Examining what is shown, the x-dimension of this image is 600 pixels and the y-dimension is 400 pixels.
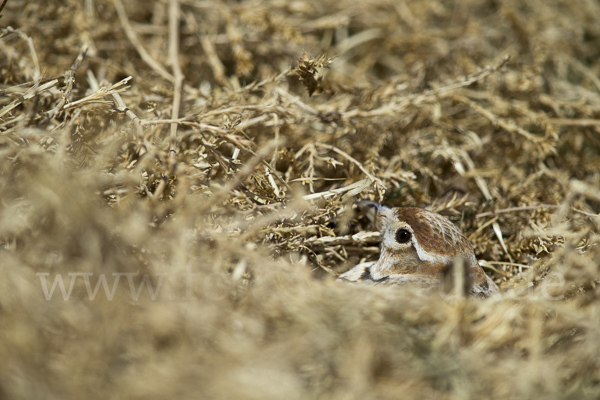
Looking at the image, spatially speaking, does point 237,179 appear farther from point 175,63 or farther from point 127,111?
point 175,63

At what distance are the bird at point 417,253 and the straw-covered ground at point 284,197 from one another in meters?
0.19

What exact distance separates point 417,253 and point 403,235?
0.45 ft

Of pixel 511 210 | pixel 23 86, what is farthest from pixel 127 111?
pixel 511 210

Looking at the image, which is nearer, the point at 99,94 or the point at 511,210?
the point at 99,94

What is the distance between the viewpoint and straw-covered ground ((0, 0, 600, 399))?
1650 mm

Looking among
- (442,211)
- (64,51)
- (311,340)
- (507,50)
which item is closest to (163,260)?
(311,340)

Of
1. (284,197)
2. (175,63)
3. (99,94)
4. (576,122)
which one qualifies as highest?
(99,94)

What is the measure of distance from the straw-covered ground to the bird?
194 mm

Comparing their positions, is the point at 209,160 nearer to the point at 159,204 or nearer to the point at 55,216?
the point at 159,204

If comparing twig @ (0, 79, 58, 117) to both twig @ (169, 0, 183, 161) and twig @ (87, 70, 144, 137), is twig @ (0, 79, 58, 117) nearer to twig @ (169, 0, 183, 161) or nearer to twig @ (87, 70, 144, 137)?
twig @ (87, 70, 144, 137)

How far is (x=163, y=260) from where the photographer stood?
205 cm

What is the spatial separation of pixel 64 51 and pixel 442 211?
3.19 m

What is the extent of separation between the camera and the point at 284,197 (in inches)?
106

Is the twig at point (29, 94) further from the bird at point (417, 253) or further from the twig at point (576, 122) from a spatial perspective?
the twig at point (576, 122)
